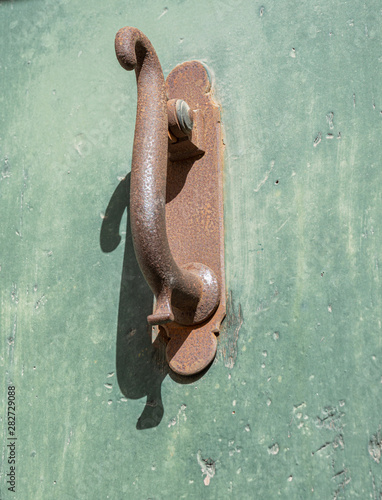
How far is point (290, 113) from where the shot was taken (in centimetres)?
68

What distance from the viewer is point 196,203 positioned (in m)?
0.70

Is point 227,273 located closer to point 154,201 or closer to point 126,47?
point 154,201

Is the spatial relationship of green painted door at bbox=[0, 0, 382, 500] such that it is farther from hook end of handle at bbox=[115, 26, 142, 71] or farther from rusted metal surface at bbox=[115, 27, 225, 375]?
hook end of handle at bbox=[115, 26, 142, 71]

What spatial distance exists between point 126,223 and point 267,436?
1.06 ft

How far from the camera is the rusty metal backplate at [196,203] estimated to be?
2.14 ft

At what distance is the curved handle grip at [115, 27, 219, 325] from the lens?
56 cm

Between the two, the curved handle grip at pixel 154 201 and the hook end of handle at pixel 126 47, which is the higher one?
the hook end of handle at pixel 126 47

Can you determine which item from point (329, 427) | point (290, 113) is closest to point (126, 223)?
point (290, 113)

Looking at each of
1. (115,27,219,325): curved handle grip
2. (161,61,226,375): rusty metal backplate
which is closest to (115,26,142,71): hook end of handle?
(115,27,219,325): curved handle grip

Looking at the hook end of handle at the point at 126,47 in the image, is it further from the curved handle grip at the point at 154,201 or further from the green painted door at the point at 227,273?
the green painted door at the point at 227,273

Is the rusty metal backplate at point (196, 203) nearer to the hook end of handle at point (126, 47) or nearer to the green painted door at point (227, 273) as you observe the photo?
the green painted door at point (227, 273)

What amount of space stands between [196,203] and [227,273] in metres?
0.10

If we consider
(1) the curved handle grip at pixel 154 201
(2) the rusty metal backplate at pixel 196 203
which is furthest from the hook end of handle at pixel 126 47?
(2) the rusty metal backplate at pixel 196 203

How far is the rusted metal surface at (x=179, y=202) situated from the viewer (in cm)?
56
